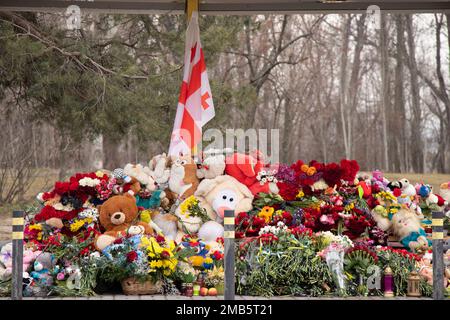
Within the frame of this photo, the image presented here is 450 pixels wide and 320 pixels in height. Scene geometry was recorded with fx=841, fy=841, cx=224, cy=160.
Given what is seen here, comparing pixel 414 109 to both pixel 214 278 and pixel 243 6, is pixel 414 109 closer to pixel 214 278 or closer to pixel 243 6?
pixel 243 6

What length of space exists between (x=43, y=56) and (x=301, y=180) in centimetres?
880

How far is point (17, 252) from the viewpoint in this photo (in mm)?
8109

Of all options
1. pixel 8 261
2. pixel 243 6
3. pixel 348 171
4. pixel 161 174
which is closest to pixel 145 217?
pixel 161 174

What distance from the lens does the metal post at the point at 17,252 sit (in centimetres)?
812

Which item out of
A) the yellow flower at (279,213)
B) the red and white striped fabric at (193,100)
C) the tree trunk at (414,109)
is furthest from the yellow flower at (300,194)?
the tree trunk at (414,109)

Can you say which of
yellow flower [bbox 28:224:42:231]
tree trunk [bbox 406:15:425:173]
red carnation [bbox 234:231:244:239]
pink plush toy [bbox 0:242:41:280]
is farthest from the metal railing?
tree trunk [bbox 406:15:425:173]

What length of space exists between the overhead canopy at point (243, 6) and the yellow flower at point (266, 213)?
205 inches

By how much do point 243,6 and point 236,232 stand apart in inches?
228

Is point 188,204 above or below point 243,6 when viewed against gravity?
below

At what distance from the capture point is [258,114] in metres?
33.5

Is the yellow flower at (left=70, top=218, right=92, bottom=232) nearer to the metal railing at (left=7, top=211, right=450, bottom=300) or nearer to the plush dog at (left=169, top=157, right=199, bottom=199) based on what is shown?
the plush dog at (left=169, top=157, right=199, bottom=199)

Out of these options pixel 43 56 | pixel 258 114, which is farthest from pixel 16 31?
pixel 258 114

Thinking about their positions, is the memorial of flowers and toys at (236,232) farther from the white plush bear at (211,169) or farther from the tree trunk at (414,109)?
the tree trunk at (414,109)

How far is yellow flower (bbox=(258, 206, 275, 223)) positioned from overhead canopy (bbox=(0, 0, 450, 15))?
5203mm
